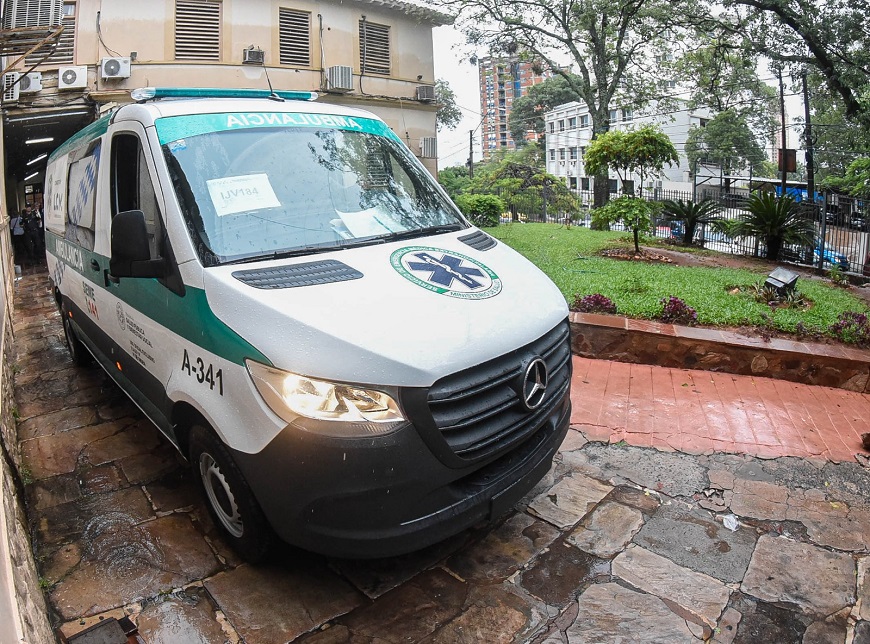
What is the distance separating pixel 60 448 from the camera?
4.14 metres

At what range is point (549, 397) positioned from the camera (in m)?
2.78

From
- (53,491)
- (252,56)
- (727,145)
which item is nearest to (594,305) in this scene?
(53,491)

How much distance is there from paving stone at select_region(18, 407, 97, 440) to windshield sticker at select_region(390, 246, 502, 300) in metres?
3.22

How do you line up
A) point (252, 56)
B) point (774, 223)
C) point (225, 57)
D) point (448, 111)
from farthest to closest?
1. point (448, 111)
2. point (225, 57)
3. point (252, 56)
4. point (774, 223)

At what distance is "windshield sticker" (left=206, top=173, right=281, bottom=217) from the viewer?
2.81 meters

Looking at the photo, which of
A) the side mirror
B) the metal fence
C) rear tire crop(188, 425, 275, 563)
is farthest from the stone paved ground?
the metal fence

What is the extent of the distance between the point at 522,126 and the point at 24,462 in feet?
187

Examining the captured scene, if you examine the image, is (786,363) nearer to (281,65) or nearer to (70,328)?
(70,328)

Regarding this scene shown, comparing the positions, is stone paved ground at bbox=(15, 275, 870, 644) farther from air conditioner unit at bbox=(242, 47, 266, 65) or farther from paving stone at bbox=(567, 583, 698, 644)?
air conditioner unit at bbox=(242, 47, 266, 65)

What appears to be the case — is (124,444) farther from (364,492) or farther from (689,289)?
(689,289)

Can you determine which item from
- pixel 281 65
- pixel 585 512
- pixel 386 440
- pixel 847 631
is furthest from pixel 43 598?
pixel 281 65

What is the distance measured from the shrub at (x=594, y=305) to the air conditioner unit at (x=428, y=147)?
14.0 m

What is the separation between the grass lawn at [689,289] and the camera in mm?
6051

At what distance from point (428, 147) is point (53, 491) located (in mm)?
17483
